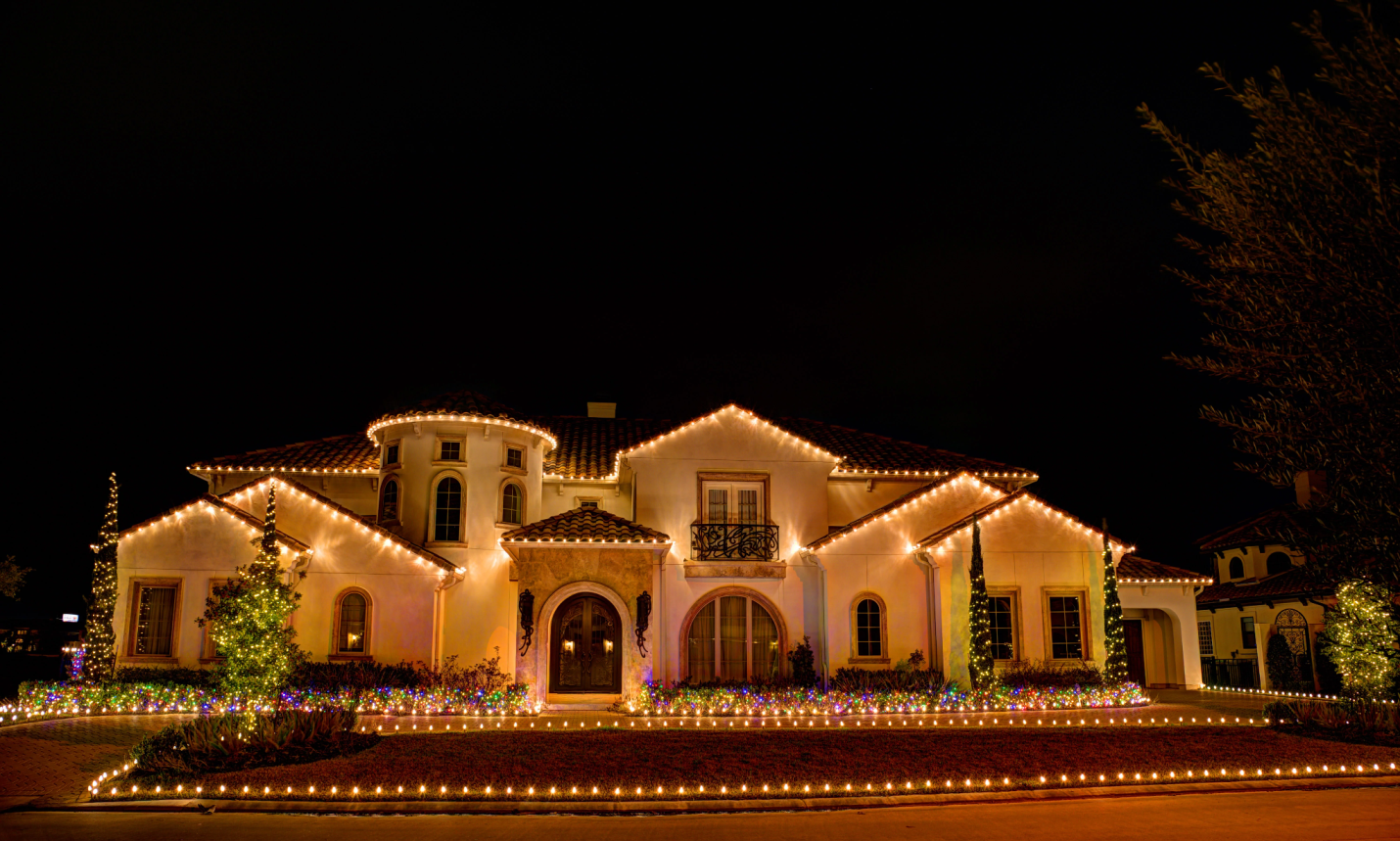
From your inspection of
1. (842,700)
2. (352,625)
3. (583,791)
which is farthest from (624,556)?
(583,791)

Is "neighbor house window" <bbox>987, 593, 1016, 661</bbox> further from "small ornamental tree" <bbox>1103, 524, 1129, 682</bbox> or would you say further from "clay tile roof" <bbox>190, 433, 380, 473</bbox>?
"clay tile roof" <bbox>190, 433, 380, 473</bbox>

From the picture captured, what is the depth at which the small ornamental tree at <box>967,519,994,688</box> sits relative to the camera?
19.6m

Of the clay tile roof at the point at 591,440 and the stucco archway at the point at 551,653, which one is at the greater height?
the clay tile roof at the point at 591,440

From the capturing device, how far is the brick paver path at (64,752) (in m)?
A: 11.2

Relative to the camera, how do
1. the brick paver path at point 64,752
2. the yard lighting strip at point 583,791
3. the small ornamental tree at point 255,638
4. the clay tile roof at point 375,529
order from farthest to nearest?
the clay tile roof at point 375,529, the small ornamental tree at point 255,638, the brick paver path at point 64,752, the yard lighting strip at point 583,791

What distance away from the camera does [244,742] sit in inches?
483

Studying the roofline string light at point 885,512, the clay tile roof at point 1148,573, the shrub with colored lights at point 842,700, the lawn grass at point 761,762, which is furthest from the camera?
the clay tile roof at point 1148,573

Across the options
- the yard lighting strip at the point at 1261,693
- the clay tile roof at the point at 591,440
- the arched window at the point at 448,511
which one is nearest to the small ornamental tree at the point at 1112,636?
the yard lighting strip at the point at 1261,693

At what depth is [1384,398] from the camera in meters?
7.05

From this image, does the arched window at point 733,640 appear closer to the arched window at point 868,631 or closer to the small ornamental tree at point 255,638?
the arched window at point 868,631

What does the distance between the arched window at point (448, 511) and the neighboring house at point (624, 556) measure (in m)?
0.04

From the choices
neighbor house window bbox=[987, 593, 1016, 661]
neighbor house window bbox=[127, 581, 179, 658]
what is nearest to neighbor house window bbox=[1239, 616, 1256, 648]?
Result: neighbor house window bbox=[987, 593, 1016, 661]

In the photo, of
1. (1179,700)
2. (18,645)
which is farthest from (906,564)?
(18,645)

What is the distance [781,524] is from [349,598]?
32.6 ft
